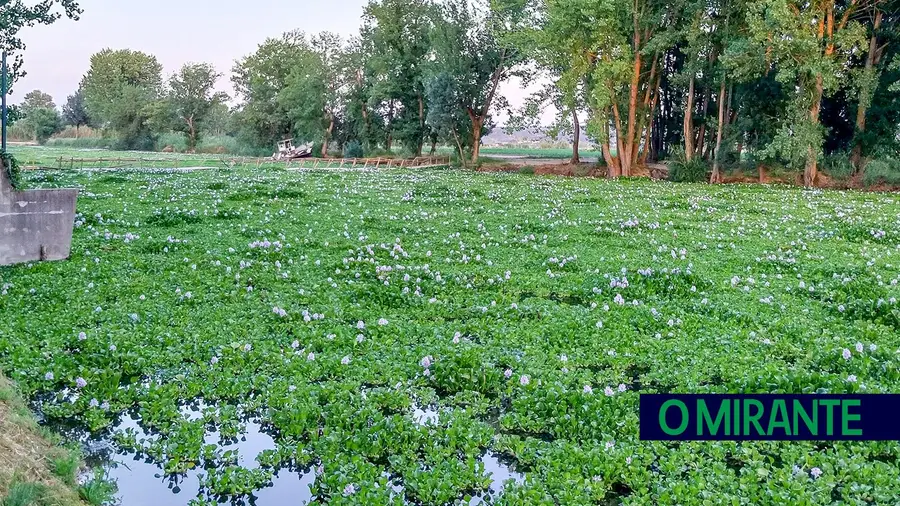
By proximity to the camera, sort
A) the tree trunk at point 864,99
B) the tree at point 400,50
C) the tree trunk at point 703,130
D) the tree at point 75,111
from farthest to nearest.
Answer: the tree at point 75,111 → the tree at point 400,50 → the tree trunk at point 703,130 → the tree trunk at point 864,99

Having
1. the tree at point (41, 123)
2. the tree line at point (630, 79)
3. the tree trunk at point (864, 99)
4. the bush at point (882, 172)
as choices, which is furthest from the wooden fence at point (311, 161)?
the tree at point (41, 123)

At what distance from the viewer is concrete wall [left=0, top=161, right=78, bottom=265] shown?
8.73 m

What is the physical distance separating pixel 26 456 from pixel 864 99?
31.2m

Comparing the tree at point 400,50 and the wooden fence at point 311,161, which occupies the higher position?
the tree at point 400,50

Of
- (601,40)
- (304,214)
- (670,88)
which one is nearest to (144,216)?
(304,214)

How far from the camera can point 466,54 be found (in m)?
45.0

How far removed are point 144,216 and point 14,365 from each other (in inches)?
353

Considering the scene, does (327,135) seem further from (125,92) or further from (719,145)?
(719,145)

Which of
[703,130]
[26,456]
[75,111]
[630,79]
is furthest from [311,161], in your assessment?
[75,111]

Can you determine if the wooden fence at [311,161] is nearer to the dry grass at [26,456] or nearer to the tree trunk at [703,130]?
the tree trunk at [703,130]

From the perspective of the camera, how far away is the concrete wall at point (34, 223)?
873 centimetres

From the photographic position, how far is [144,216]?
13.6 m

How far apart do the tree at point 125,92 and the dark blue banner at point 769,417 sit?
81.6m

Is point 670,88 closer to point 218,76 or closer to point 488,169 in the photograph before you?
point 488,169
